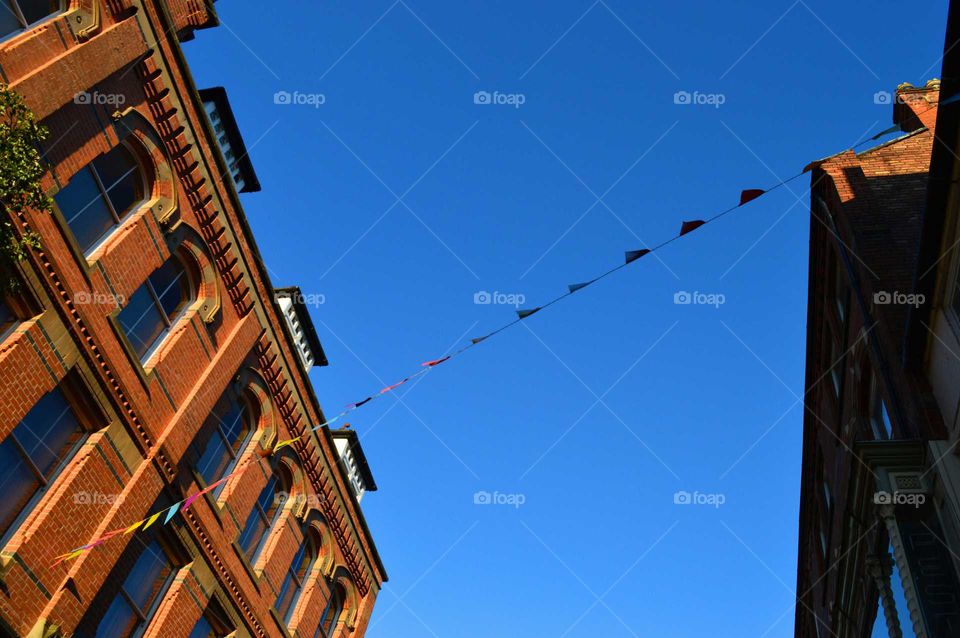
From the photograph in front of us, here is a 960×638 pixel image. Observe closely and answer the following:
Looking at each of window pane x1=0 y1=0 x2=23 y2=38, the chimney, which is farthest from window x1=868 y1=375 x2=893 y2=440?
window pane x1=0 y1=0 x2=23 y2=38

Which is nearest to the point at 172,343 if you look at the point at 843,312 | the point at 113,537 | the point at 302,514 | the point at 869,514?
the point at 113,537

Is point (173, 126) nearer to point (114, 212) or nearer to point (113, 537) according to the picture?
point (114, 212)

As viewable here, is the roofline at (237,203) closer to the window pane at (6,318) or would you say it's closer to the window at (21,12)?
the window at (21,12)

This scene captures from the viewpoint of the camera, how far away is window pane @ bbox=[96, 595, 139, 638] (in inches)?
505

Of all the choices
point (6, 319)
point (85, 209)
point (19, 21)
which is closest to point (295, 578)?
point (6, 319)

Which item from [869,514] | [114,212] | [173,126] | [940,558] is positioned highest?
[173,126]

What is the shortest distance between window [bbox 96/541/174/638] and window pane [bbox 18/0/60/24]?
935 centimetres

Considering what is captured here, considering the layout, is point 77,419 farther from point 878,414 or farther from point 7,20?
point 878,414

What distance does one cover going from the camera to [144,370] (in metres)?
13.9

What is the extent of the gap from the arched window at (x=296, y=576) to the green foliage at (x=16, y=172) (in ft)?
35.2

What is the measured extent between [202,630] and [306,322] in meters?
8.52

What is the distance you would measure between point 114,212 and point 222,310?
3.39 meters

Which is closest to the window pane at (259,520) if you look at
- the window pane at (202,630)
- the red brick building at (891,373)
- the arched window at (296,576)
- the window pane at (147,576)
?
the arched window at (296,576)

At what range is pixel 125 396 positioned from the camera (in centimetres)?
1313
